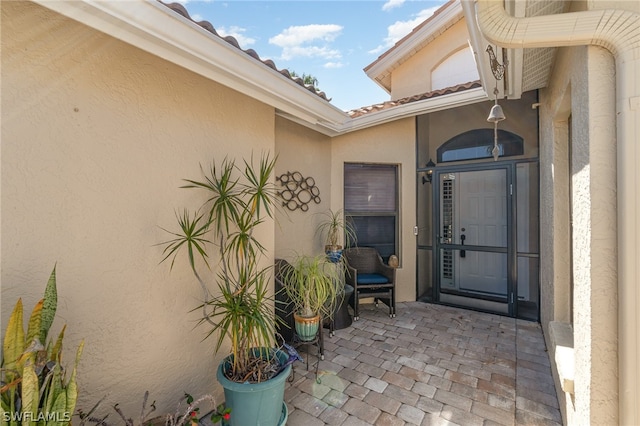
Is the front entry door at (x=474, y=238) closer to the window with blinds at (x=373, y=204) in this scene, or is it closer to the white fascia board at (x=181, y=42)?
the window with blinds at (x=373, y=204)

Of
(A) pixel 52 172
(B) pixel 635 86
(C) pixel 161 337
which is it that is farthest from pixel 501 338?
(A) pixel 52 172

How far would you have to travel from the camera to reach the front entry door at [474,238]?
5.09 m

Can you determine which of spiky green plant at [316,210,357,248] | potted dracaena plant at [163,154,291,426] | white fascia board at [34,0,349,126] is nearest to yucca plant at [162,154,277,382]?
potted dracaena plant at [163,154,291,426]

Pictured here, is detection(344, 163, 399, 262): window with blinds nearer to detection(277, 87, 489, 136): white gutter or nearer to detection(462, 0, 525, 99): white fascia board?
detection(277, 87, 489, 136): white gutter

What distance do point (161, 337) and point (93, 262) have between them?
0.84 meters

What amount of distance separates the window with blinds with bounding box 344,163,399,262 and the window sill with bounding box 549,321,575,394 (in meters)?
2.98

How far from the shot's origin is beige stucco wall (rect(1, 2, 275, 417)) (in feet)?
5.67

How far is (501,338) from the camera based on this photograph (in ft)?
13.4

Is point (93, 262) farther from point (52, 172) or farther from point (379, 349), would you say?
point (379, 349)

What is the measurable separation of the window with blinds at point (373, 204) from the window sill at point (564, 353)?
117 inches

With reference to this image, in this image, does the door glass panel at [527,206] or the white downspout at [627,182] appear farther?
the door glass panel at [527,206]

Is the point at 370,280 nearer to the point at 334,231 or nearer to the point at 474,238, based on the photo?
the point at 334,231

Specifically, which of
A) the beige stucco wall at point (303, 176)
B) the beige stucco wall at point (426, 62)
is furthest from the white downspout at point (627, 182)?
the beige stucco wall at point (426, 62)

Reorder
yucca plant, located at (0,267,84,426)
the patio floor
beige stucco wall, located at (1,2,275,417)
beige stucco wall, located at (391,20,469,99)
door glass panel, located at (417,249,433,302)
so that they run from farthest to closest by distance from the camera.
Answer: beige stucco wall, located at (391,20,469,99) → door glass panel, located at (417,249,433,302) → the patio floor → beige stucco wall, located at (1,2,275,417) → yucca plant, located at (0,267,84,426)
